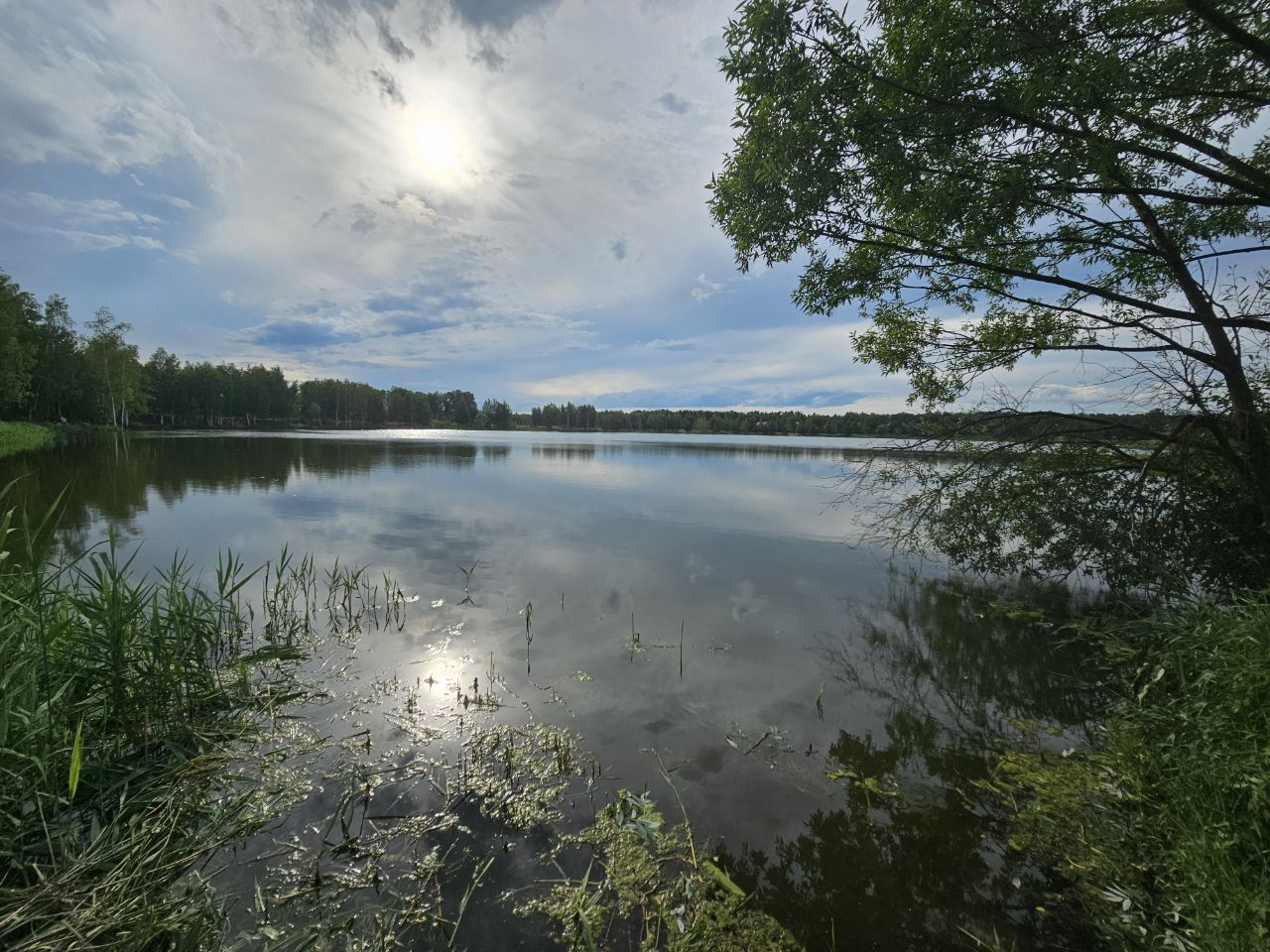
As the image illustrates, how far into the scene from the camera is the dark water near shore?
346cm

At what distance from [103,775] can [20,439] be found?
4884 cm

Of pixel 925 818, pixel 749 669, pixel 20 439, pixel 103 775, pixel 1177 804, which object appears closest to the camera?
pixel 1177 804

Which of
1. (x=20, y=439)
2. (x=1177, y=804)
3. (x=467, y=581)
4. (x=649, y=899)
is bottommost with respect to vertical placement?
(x=649, y=899)

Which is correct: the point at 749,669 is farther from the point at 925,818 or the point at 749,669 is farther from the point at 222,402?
the point at 222,402

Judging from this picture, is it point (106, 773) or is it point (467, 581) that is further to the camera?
point (467, 581)

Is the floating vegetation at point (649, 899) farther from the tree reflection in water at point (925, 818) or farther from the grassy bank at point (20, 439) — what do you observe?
the grassy bank at point (20, 439)

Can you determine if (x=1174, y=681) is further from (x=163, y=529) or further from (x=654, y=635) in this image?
(x=163, y=529)

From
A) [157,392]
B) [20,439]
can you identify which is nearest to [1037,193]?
[20,439]

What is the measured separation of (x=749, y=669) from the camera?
21.5 ft

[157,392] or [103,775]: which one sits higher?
[157,392]

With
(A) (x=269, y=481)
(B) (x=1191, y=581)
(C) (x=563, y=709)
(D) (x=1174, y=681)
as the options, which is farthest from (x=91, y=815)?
(A) (x=269, y=481)

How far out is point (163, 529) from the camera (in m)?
12.4

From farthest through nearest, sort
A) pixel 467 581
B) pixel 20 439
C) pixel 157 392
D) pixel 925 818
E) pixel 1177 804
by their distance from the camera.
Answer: pixel 157 392
pixel 20 439
pixel 467 581
pixel 925 818
pixel 1177 804

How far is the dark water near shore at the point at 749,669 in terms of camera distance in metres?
3.46
